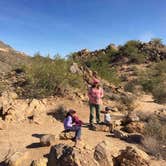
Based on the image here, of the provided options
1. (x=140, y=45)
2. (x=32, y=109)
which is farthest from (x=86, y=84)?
(x=140, y=45)

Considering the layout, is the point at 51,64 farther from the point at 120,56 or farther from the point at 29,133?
the point at 120,56

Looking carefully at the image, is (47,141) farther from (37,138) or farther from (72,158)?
(72,158)

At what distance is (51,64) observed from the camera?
55.9 feet

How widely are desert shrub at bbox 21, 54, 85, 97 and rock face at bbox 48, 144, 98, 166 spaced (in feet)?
28.6

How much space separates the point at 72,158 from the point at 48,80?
33.5 ft

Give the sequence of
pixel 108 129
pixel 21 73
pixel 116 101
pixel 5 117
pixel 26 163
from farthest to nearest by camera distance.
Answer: pixel 21 73 → pixel 116 101 → pixel 5 117 → pixel 108 129 → pixel 26 163

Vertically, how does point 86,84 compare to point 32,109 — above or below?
above

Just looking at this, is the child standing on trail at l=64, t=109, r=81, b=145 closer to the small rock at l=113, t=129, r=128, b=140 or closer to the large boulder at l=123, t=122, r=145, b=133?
the small rock at l=113, t=129, r=128, b=140

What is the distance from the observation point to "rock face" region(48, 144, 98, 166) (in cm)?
607

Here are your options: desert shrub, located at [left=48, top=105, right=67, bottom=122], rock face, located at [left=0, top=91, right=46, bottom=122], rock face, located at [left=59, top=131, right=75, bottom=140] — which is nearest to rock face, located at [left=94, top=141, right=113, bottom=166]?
rock face, located at [left=59, top=131, right=75, bottom=140]

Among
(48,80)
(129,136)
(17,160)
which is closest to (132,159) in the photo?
(17,160)

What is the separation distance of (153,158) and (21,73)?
12.9 meters

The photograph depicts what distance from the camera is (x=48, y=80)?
16.1m

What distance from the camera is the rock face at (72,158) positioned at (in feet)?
19.9
